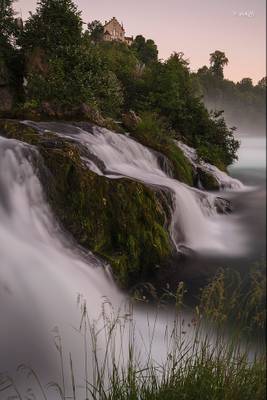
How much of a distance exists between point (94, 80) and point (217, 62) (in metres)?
0.75

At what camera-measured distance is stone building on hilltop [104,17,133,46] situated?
2.29m

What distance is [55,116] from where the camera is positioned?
2.95 metres

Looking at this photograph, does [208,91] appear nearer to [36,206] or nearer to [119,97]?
[119,97]

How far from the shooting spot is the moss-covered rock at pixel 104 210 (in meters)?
2.78

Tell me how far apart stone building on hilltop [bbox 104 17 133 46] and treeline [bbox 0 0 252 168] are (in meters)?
0.03

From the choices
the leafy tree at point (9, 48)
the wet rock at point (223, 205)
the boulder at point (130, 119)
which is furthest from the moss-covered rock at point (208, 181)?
the leafy tree at point (9, 48)

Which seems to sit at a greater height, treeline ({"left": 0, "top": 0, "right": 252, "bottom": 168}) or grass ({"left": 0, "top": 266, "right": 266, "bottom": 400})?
treeline ({"left": 0, "top": 0, "right": 252, "bottom": 168})

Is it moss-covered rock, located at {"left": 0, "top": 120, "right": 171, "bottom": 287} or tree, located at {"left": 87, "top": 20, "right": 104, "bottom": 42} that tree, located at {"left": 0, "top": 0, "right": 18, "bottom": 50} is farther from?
moss-covered rock, located at {"left": 0, "top": 120, "right": 171, "bottom": 287}

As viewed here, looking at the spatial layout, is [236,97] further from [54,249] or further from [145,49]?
[54,249]

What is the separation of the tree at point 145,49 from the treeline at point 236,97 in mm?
287

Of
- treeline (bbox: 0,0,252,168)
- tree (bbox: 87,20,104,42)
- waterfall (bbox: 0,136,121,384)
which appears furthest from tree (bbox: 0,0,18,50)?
waterfall (bbox: 0,136,121,384)

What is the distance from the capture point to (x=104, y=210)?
2975mm

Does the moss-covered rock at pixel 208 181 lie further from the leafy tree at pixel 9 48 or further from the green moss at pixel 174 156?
the leafy tree at pixel 9 48

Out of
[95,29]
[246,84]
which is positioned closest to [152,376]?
[95,29]
